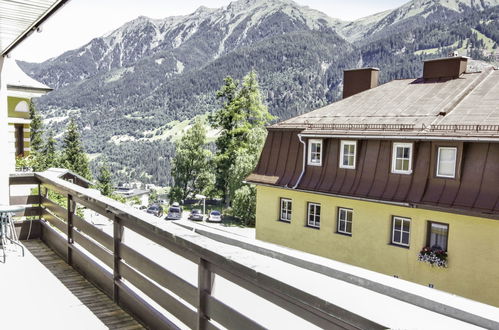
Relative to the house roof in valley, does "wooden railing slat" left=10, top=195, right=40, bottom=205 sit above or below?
below

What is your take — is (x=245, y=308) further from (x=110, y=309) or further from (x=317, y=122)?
(x=317, y=122)

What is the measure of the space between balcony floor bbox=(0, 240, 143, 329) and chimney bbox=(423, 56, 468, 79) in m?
19.0

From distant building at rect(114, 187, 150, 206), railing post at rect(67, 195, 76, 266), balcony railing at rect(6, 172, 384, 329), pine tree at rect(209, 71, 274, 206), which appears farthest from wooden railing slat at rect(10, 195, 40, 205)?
distant building at rect(114, 187, 150, 206)

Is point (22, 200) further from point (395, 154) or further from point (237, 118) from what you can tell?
point (237, 118)

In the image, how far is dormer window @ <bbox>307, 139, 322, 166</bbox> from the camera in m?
19.6

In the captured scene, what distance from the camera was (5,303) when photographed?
13.3 feet

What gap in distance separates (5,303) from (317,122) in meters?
17.5

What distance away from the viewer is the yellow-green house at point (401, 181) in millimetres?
14219

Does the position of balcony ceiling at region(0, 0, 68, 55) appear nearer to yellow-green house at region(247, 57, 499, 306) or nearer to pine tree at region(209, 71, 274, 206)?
yellow-green house at region(247, 57, 499, 306)

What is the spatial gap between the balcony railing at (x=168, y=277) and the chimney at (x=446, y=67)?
61.4 feet

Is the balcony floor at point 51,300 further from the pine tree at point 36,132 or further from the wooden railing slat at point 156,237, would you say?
the pine tree at point 36,132

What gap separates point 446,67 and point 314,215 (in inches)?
355

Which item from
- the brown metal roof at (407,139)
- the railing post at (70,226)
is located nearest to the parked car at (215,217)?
the brown metal roof at (407,139)

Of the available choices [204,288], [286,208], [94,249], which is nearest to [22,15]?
[94,249]
